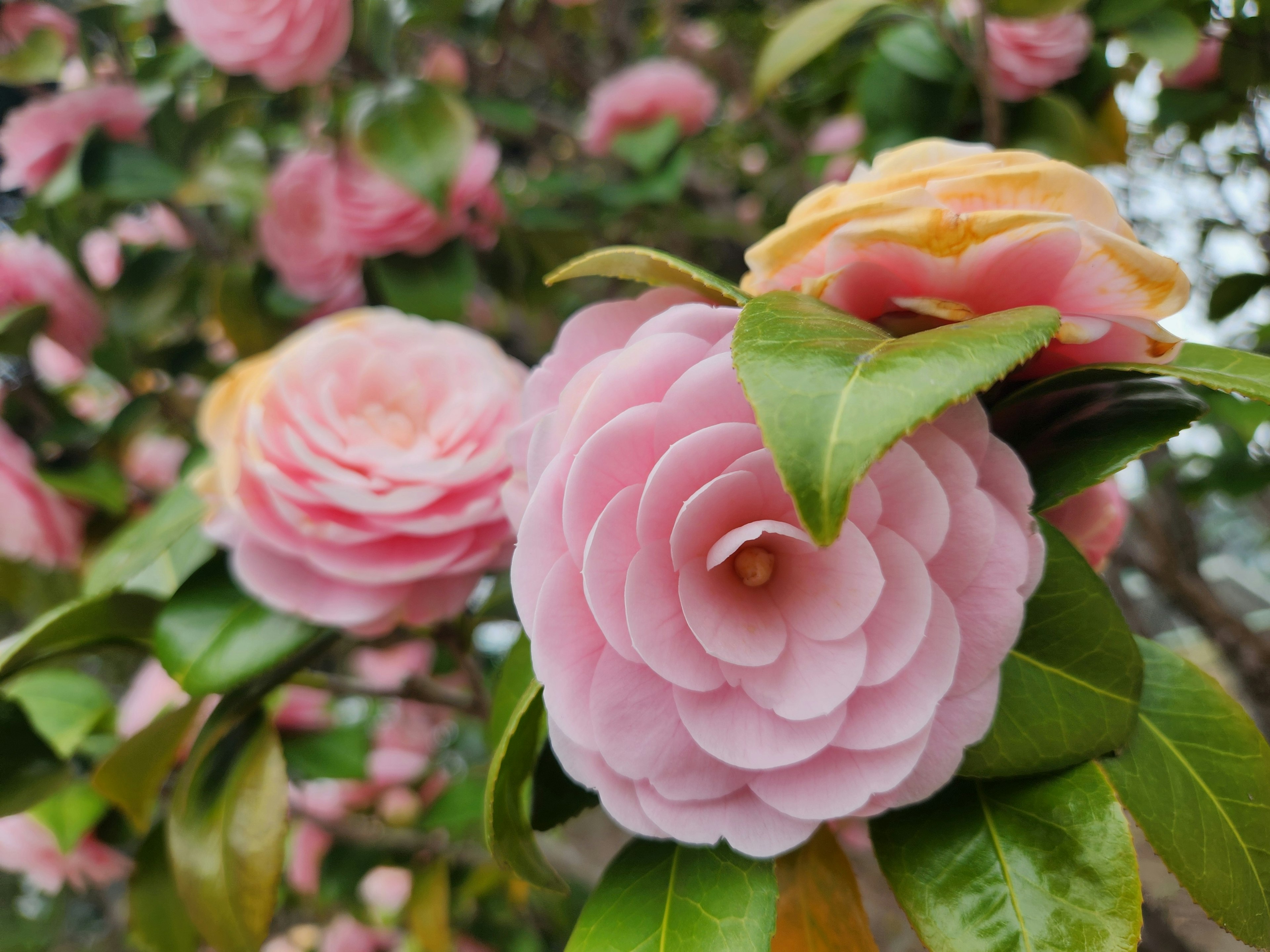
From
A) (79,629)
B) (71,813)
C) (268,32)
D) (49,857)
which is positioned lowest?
(49,857)

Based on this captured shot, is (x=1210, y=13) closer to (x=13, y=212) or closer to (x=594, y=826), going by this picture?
(x=13, y=212)

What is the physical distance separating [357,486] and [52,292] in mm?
721

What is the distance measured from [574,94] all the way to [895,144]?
0.95 m

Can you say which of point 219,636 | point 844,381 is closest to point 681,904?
point 844,381

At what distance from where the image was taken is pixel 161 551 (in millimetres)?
507

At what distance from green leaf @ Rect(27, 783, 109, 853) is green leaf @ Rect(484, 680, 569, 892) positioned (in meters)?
0.55

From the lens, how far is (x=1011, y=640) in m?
0.26

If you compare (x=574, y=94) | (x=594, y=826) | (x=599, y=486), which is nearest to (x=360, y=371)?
(x=599, y=486)

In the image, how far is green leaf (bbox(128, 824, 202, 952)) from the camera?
1.98ft

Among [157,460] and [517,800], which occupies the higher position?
[517,800]

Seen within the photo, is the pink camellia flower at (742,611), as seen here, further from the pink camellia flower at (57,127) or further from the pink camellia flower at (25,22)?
the pink camellia flower at (25,22)

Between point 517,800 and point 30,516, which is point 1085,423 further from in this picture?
point 30,516

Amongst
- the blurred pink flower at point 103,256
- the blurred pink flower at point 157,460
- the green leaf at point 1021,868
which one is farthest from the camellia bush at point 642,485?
the blurred pink flower at point 103,256

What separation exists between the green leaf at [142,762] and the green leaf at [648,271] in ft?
1.31
